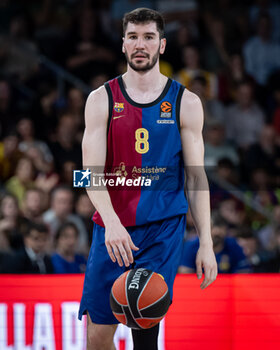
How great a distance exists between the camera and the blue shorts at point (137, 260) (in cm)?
392

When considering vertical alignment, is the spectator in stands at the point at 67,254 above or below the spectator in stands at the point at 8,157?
below

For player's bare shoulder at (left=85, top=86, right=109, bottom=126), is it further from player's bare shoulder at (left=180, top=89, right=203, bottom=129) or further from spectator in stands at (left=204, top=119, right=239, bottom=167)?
spectator in stands at (left=204, top=119, right=239, bottom=167)

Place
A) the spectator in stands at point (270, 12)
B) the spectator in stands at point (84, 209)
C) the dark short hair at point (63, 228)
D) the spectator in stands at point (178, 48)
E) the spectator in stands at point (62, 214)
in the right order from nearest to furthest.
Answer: the dark short hair at point (63, 228)
the spectator in stands at point (62, 214)
the spectator in stands at point (84, 209)
the spectator in stands at point (178, 48)
the spectator in stands at point (270, 12)

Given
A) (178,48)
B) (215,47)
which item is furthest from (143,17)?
(215,47)

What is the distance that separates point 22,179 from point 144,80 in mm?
4412

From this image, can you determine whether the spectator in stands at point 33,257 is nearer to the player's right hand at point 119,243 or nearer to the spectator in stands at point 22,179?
the spectator in stands at point 22,179

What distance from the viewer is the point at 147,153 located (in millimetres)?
3996

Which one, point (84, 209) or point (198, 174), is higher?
point (198, 174)

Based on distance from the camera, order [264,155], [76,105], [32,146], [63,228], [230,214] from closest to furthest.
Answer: [63,228]
[230,214]
[32,146]
[264,155]
[76,105]

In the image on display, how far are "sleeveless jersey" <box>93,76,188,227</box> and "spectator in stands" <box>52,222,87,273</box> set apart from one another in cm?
288

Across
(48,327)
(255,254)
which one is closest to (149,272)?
(48,327)

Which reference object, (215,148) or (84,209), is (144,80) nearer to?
(84,209)

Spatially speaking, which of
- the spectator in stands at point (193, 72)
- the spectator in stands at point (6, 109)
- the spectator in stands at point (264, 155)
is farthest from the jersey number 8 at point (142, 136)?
the spectator in stands at point (193, 72)

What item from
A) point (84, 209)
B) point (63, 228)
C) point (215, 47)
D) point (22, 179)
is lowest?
point (63, 228)
